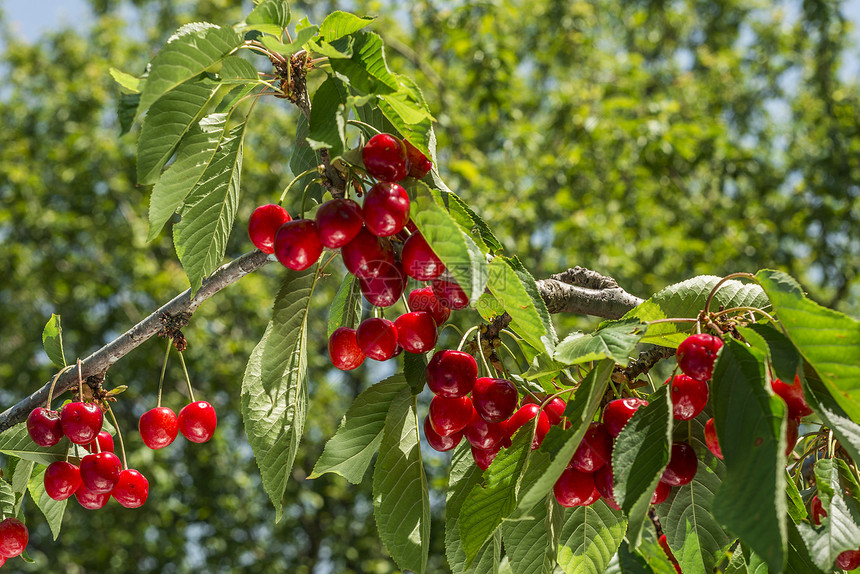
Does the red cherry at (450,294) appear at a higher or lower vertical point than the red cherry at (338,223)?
lower

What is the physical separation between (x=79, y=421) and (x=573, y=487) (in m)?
0.83

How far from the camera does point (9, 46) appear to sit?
823 centimetres

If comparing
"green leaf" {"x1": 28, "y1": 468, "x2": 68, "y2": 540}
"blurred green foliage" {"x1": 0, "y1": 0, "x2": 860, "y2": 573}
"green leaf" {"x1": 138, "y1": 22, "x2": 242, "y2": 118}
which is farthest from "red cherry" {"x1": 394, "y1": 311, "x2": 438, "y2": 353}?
"blurred green foliage" {"x1": 0, "y1": 0, "x2": 860, "y2": 573}

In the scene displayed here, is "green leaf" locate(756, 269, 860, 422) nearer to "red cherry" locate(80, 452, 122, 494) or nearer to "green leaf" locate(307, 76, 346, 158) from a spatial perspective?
"green leaf" locate(307, 76, 346, 158)

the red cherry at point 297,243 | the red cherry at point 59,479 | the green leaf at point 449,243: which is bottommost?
the red cherry at point 59,479

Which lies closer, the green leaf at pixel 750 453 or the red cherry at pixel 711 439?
the green leaf at pixel 750 453

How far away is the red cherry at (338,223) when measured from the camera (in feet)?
2.89

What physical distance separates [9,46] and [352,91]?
9098 millimetres

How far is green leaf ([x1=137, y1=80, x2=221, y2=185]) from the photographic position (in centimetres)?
88

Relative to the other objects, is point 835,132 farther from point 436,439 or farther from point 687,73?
point 436,439

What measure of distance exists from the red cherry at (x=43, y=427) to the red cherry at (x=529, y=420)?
2.59ft

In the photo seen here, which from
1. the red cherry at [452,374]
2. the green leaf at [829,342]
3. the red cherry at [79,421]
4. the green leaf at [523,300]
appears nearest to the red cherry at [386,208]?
the green leaf at [523,300]

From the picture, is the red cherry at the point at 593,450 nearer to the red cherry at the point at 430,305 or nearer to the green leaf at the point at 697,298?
the green leaf at the point at 697,298

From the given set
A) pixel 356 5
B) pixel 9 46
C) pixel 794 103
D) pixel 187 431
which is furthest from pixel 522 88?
pixel 9 46
